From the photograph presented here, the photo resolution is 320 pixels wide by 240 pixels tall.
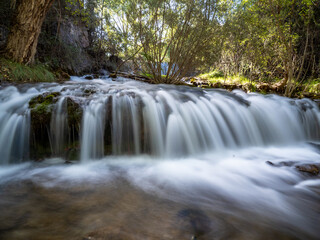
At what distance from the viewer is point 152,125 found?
339 cm

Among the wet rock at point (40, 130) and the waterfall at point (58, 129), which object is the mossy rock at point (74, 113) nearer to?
the waterfall at point (58, 129)

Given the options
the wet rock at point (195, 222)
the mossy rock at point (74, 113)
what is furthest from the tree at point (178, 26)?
the wet rock at point (195, 222)

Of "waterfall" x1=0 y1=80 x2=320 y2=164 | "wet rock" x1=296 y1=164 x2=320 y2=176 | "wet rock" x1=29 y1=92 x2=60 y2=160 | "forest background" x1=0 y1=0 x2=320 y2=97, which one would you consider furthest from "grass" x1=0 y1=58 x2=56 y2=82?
"wet rock" x1=296 y1=164 x2=320 y2=176

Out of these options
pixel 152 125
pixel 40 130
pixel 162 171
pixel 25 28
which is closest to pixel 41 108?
pixel 40 130

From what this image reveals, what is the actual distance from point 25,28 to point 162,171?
6496mm

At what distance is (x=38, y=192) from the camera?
1850mm

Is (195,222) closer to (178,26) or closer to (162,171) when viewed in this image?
(162,171)

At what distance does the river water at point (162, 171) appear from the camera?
1373 millimetres

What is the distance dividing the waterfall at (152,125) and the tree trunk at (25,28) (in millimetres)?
2516

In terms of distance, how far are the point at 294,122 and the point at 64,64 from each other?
1025 cm

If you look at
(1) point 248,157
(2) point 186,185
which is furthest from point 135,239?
(1) point 248,157

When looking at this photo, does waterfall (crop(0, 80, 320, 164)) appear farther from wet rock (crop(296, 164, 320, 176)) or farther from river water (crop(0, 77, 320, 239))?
wet rock (crop(296, 164, 320, 176))

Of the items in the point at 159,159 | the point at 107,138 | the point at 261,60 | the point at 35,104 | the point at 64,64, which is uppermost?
A: the point at 261,60

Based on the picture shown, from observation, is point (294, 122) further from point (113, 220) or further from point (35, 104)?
point (35, 104)
